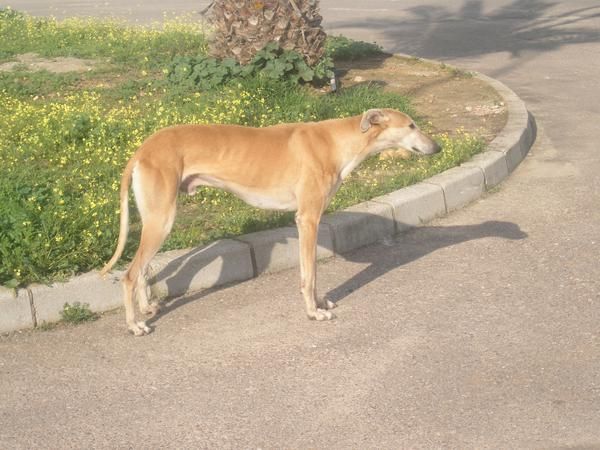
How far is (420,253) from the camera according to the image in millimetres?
7895

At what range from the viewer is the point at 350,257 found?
788 centimetres

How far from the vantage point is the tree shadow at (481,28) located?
A: 16.7 metres

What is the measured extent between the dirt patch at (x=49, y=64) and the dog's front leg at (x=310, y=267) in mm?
7071

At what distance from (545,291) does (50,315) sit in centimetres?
303

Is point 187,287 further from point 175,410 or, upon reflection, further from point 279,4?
point 279,4

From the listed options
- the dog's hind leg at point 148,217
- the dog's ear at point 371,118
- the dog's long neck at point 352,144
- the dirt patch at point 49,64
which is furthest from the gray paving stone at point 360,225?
the dirt patch at point 49,64

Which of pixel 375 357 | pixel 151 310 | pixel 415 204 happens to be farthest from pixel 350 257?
Answer: pixel 375 357

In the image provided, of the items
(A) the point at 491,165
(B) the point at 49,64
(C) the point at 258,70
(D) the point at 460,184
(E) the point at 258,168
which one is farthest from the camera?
(B) the point at 49,64

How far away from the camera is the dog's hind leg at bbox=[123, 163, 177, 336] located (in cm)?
639

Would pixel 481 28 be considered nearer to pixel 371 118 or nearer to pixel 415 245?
pixel 415 245

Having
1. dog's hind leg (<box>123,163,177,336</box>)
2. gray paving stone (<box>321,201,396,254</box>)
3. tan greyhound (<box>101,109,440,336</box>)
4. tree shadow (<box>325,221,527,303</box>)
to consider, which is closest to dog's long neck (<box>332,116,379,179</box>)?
tan greyhound (<box>101,109,440,336</box>)

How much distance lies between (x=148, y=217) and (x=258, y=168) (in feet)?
2.52

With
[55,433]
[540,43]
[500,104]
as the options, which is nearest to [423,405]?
[55,433]

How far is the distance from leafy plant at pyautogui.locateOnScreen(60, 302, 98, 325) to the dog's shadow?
39 cm
